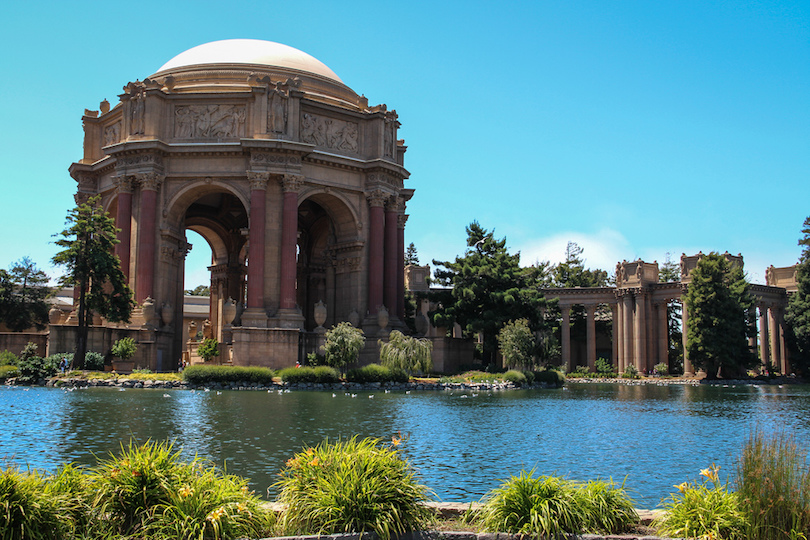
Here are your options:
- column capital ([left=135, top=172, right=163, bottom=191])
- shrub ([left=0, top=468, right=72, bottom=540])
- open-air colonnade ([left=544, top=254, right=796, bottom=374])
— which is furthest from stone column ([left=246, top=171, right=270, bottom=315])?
shrub ([left=0, top=468, right=72, bottom=540])

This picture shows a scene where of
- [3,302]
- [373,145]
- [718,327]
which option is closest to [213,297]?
[3,302]

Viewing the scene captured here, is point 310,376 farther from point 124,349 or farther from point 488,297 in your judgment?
point 488,297

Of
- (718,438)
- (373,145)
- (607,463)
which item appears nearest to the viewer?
A: (607,463)

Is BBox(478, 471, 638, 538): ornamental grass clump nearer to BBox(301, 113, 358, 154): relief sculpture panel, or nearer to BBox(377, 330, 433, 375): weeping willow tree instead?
BBox(377, 330, 433, 375): weeping willow tree

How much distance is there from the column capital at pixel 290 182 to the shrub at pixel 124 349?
13878 millimetres

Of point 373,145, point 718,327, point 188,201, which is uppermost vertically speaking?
point 373,145

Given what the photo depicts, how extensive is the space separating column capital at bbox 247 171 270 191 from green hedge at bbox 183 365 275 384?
13.6m

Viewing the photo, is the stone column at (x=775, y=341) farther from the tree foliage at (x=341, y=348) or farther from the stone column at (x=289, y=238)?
the stone column at (x=289, y=238)

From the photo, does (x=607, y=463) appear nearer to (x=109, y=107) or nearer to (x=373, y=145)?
(x=373, y=145)

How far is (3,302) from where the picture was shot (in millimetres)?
64062

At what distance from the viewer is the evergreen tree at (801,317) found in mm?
70000

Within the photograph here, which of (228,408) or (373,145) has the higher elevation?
(373,145)

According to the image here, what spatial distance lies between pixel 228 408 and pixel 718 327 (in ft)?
158

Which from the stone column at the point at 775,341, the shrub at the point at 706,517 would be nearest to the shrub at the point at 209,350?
the shrub at the point at 706,517
